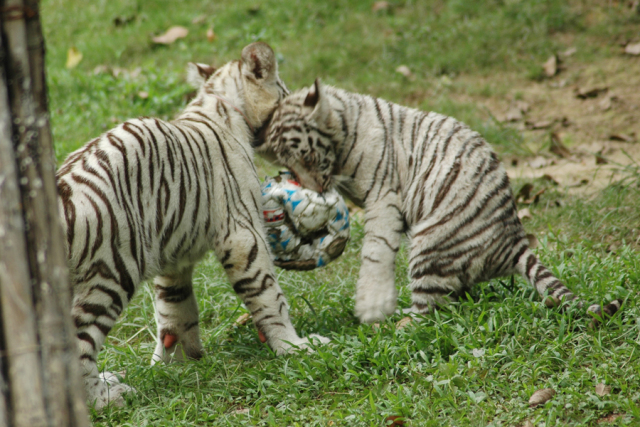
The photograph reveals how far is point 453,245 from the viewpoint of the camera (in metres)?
3.47

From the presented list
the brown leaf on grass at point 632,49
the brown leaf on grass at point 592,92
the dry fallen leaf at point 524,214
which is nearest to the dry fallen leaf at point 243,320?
the dry fallen leaf at point 524,214

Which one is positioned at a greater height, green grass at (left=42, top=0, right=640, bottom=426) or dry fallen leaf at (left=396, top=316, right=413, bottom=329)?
green grass at (left=42, top=0, right=640, bottom=426)

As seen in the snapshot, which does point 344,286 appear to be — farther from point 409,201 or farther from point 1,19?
point 1,19

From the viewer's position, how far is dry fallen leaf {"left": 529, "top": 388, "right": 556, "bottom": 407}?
2592 millimetres

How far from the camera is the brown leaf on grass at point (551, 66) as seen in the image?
727 cm

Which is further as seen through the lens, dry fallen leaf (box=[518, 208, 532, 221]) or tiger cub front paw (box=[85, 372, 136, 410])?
dry fallen leaf (box=[518, 208, 532, 221])

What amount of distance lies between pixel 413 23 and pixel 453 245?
5.47 m

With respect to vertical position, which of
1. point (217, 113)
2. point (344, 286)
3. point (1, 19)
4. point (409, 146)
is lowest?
point (344, 286)

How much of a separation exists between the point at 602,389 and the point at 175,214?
209 centimetres

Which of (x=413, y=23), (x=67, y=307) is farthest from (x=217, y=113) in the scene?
(x=413, y=23)

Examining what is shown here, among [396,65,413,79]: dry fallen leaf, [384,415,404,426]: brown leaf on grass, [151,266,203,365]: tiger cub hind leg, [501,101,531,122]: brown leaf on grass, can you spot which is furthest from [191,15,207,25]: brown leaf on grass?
[384,415,404,426]: brown leaf on grass

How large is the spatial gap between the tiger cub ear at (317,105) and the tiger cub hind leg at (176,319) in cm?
Result: 117

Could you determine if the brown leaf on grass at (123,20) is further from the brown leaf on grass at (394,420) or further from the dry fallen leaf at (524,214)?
the brown leaf on grass at (394,420)

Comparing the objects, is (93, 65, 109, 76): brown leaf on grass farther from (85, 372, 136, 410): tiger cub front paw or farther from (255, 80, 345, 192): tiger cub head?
(85, 372, 136, 410): tiger cub front paw
